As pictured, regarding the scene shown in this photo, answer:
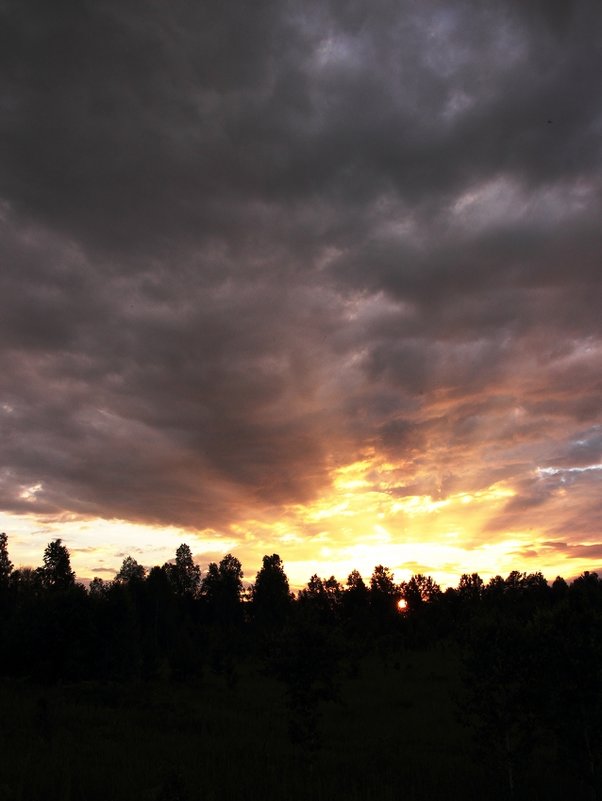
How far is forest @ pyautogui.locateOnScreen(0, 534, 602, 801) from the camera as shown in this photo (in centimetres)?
2098

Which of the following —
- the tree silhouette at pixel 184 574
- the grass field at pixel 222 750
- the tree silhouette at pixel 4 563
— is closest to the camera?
the grass field at pixel 222 750

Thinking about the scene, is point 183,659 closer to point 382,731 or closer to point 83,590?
point 83,590

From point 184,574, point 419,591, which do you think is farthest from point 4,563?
point 419,591

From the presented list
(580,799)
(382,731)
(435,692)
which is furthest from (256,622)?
(580,799)

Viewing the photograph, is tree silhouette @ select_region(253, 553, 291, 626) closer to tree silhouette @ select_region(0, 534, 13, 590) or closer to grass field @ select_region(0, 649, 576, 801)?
tree silhouette @ select_region(0, 534, 13, 590)

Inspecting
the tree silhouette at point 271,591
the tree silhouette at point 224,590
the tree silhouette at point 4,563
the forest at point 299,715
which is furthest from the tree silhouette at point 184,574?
the forest at point 299,715

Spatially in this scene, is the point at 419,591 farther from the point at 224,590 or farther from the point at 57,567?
the point at 57,567

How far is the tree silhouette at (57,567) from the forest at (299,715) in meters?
60.5

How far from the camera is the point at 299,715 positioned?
2719cm

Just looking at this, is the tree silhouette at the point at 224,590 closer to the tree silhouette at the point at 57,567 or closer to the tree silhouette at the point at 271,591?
the tree silhouette at the point at 271,591

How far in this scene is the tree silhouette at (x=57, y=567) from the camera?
118 meters

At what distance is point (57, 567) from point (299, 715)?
108 meters

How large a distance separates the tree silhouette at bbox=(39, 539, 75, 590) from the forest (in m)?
60.5

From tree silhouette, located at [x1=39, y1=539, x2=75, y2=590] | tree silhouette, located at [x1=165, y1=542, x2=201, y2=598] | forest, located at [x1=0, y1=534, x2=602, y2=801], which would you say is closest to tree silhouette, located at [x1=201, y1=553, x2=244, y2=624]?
tree silhouette, located at [x1=165, y1=542, x2=201, y2=598]
